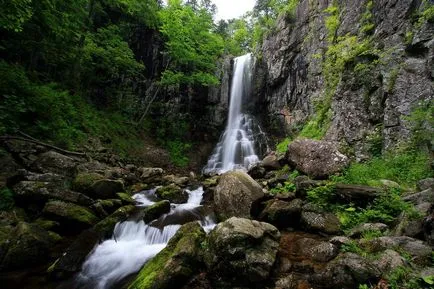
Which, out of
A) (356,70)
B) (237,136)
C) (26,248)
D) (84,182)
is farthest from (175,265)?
(237,136)

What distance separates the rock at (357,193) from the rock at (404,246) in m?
1.81

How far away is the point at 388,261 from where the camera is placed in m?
3.95

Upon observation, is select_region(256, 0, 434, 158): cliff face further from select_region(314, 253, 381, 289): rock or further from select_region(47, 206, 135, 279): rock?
select_region(47, 206, 135, 279): rock

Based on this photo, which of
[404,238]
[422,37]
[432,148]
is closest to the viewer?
[404,238]

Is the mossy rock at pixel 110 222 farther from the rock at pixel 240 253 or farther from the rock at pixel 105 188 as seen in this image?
the rock at pixel 240 253

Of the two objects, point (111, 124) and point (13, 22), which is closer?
point (13, 22)

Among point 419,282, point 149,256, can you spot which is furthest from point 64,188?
point 419,282

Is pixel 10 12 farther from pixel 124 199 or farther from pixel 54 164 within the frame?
pixel 124 199

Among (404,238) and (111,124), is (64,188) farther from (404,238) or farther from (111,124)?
(111,124)

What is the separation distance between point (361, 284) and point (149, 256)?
15.1 ft

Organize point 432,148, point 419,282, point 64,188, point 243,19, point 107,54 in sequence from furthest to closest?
point 243,19
point 107,54
point 64,188
point 432,148
point 419,282

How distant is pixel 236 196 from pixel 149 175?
737cm

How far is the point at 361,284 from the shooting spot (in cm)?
381

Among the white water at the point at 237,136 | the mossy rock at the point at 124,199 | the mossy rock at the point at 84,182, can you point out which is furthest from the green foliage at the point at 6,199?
the white water at the point at 237,136
